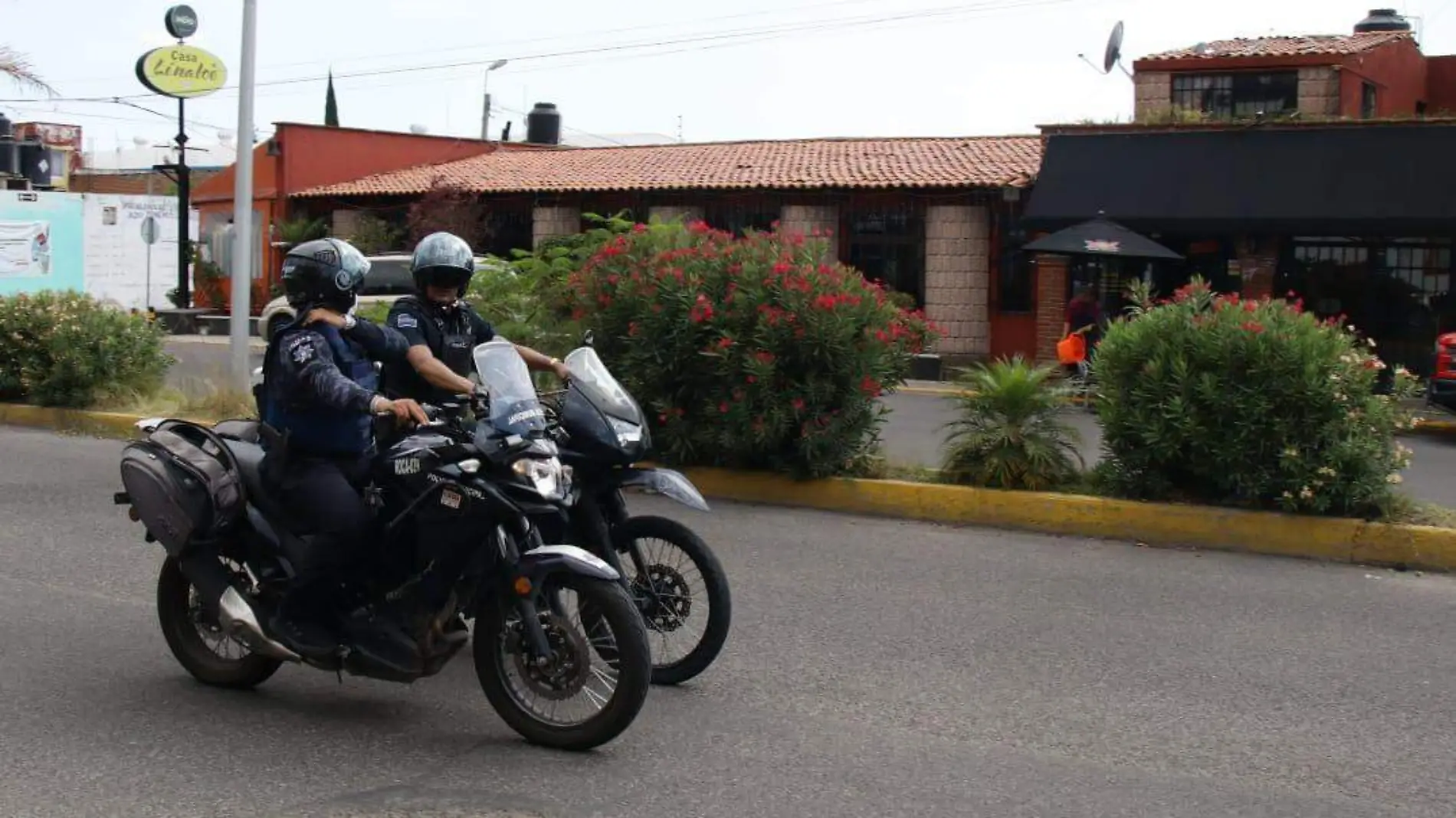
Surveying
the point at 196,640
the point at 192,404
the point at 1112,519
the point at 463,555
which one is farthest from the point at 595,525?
the point at 192,404

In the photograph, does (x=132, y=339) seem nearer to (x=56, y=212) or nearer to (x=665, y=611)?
(x=665, y=611)

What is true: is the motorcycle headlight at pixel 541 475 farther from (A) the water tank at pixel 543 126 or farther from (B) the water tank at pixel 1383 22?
(A) the water tank at pixel 543 126

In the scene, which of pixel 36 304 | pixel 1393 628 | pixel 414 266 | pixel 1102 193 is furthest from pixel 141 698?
pixel 1102 193

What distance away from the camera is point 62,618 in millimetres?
6977

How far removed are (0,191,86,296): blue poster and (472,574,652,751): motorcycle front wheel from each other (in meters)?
36.9

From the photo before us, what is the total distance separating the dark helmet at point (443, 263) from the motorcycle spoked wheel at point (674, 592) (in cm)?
125

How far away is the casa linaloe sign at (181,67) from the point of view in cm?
2805

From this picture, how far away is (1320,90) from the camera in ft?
85.9

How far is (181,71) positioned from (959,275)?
1473cm

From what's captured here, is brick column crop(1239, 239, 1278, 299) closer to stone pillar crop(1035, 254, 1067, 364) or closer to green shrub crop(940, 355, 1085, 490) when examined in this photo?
stone pillar crop(1035, 254, 1067, 364)

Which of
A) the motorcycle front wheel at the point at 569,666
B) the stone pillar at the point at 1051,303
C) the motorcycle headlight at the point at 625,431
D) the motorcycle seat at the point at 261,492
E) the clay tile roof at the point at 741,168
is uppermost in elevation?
the clay tile roof at the point at 741,168

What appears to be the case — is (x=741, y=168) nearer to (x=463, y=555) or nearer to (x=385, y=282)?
(x=385, y=282)

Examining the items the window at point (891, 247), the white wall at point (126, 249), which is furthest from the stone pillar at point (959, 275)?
the white wall at point (126, 249)

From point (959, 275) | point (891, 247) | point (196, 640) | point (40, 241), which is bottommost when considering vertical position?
point (196, 640)
